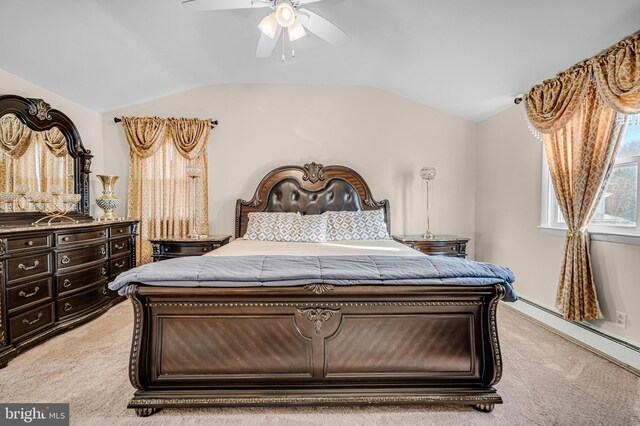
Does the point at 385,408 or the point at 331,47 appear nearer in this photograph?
the point at 385,408

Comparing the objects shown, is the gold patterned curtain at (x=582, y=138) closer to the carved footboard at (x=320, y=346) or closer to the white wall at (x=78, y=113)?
the carved footboard at (x=320, y=346)

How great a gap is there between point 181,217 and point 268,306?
2.80 m

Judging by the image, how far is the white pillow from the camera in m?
3.34

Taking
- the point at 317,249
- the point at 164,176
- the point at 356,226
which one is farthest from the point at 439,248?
the point at 164,176

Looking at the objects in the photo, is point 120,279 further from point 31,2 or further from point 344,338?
point 31,2

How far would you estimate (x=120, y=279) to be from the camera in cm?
164

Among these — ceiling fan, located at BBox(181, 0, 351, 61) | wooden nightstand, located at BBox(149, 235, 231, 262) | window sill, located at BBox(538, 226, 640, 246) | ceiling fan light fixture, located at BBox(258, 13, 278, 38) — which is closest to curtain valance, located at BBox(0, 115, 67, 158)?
wooden nightstand, located at BBox(149, 235, 231, 262)

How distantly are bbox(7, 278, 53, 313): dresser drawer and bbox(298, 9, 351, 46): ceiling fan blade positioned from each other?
2945 millimetres

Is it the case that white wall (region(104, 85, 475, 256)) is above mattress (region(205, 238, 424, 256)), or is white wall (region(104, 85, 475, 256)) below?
above

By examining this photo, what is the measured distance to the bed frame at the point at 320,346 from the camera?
1.67 metres

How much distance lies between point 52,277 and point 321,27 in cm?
304

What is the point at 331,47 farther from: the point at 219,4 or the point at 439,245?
the point at 439,245

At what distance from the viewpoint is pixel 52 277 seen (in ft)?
8.85

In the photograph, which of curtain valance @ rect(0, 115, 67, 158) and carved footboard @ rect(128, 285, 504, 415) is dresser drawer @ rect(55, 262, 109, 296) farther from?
carved footboard @ rect(128, 285, 504, 415)
